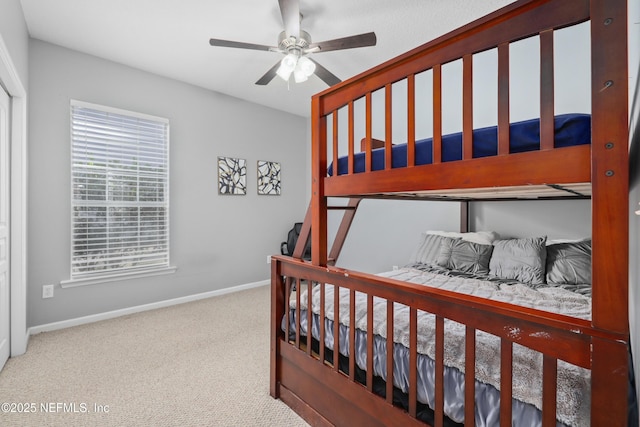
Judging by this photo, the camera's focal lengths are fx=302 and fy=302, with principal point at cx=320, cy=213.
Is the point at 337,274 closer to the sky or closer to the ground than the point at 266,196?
closer to the ground

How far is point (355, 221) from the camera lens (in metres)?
4.12

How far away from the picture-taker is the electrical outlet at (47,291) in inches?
105

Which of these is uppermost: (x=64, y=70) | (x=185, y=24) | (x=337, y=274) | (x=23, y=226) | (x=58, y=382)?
(x=185, y=24)

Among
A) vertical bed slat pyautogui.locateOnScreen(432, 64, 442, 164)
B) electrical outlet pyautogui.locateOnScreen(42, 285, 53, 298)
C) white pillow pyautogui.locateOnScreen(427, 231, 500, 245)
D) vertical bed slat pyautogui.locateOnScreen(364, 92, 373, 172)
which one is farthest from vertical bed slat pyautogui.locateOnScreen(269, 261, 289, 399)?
electrical outlet pyautogui.locateOnScreen(42, 285, 53, 298)

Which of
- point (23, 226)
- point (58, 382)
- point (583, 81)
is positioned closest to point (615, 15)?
point (583, 81)

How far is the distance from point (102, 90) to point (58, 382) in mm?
2551

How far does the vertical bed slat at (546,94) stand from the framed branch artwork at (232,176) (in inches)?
140

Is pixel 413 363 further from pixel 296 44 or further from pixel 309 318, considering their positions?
pixel 296 44

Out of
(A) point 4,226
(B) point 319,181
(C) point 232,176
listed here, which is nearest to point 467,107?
(B) point 319,181

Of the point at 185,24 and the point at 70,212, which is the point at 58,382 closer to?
the point at 70,212

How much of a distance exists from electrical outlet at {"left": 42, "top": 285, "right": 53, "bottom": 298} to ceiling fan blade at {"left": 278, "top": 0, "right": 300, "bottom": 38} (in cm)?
297

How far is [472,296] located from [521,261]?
1566mm

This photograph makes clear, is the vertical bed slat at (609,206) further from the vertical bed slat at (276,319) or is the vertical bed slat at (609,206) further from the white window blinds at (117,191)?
the white window blinds at (117,191)

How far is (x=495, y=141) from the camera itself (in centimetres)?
94
